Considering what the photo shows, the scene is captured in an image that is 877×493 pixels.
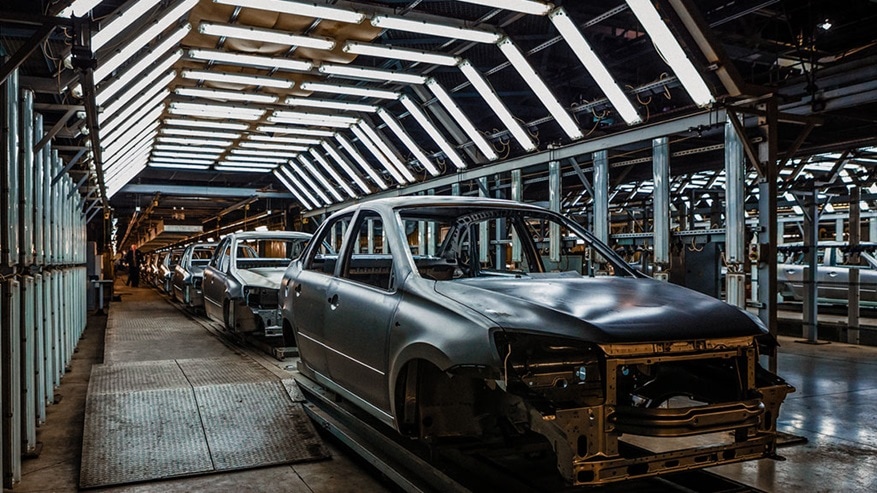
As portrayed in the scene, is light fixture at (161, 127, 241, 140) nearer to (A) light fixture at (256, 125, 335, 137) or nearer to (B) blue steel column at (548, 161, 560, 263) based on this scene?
(A) light fixture at (256, 125, 335, 137)

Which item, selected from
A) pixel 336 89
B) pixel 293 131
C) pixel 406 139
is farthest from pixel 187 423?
pixel 293 131

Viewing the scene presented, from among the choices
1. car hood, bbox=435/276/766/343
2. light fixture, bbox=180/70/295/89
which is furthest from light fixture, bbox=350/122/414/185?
car hood, bbox=435/276/766/343

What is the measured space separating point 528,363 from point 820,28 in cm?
681

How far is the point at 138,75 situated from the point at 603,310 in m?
6.47

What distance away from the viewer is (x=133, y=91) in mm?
7398

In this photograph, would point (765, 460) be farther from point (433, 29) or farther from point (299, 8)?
point (299, 8)

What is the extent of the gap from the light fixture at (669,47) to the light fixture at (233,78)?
4772 mm

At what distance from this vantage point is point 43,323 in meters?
4.96

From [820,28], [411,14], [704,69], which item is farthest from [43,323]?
[820,28]

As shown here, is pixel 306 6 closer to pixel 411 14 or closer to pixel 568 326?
pixel 411 14

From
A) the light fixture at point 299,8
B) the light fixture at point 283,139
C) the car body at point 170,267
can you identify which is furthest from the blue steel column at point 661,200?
the car body at point 170,267

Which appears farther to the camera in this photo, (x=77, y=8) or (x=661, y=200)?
(x=661, y=200)

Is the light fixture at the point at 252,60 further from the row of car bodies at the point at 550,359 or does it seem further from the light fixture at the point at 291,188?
the light fixture at the point at 291,188

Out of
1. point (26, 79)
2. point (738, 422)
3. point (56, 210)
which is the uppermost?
point (26, 79)
